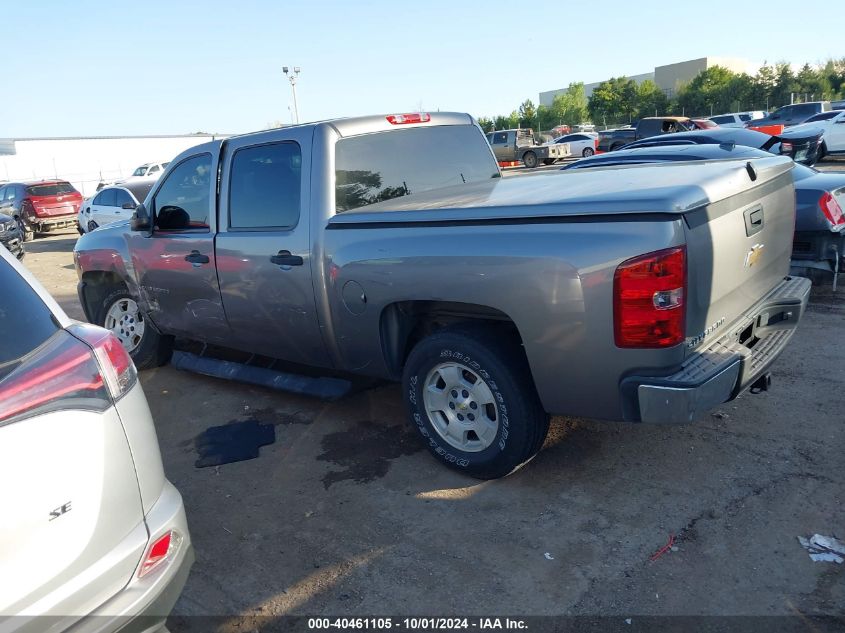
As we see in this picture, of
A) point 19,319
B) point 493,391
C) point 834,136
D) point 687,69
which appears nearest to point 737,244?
point 493,391

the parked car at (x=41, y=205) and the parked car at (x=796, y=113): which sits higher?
the parked car at (x=796, y=113)

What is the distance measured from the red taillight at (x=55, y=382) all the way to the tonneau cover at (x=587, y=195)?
1929mm

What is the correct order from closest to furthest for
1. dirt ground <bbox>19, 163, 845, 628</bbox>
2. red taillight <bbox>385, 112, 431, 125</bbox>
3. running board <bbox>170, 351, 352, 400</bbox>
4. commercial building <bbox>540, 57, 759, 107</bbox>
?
dirt ground <bbox>19, 163, 845, 628</bbox> < running board <bbox>170, 351, 352, 400</bbox> < red taillight <bbox>385, 112, 431, 125</bbox> < commercial building <bbox>540, 57, 759, 107</bbox>

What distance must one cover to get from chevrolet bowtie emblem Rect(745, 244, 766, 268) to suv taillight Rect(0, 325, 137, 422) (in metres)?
2.98

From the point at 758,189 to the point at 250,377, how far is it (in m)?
3.61

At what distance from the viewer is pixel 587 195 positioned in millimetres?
3234

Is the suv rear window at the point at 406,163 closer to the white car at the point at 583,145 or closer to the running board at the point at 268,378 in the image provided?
the running board at the point at 268,378

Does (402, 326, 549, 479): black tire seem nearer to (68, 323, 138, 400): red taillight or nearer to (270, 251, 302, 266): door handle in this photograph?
(270, 251, 302, 266): door handle

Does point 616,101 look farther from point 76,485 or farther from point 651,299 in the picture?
point 76,485

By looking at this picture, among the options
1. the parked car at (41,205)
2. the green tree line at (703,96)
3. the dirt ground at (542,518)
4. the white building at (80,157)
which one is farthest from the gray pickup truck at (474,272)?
the green tree line at (703,96)

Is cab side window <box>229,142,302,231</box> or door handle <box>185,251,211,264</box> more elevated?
cab side window <box>229,142,302,231</box>

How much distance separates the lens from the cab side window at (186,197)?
16.4 feet

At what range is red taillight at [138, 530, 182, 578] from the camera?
2.23 meters

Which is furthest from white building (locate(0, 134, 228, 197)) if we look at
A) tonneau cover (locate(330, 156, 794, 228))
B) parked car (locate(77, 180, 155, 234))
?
tonneau cover (locate(330, 156, 794, 228))
